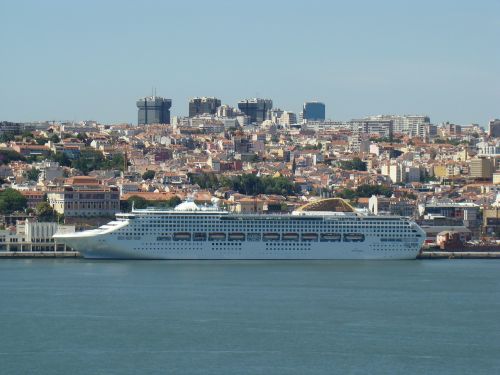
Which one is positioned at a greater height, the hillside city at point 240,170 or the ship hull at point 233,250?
the hillside city at point 240,170

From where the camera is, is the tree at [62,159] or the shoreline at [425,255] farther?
the tree at [62,159]

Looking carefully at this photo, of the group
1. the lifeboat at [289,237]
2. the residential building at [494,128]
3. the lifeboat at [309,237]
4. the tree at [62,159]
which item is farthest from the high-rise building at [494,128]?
the lifeboat at [289,237]

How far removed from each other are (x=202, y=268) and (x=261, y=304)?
852cm

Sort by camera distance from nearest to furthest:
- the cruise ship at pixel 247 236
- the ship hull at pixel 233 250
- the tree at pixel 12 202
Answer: the ship hull at pixel 233 250 < the cruise ship at pixel 247 236 < the tree at pixel 12 202

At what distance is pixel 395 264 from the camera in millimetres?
42094

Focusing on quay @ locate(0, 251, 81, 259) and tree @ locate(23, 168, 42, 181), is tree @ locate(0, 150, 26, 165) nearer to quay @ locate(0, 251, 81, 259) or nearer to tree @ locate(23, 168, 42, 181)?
tree @ locate(23, 168, 42, 181)

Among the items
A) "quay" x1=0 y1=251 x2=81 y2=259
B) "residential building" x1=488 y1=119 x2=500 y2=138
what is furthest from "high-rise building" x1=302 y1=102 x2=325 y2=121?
"quay" x1=0 y1=251 x2=81 y2=259

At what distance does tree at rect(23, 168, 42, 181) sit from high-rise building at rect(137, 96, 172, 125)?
43517mm

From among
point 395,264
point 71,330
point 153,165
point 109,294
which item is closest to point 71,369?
point 71,330

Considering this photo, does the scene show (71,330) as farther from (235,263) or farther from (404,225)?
(404,225)

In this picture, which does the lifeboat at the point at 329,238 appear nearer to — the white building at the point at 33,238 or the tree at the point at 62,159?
the white building at the point at 33,238

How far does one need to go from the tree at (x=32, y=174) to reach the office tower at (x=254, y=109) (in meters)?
50.3

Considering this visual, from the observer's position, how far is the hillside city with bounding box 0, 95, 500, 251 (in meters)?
53.3

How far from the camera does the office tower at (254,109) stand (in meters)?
116
